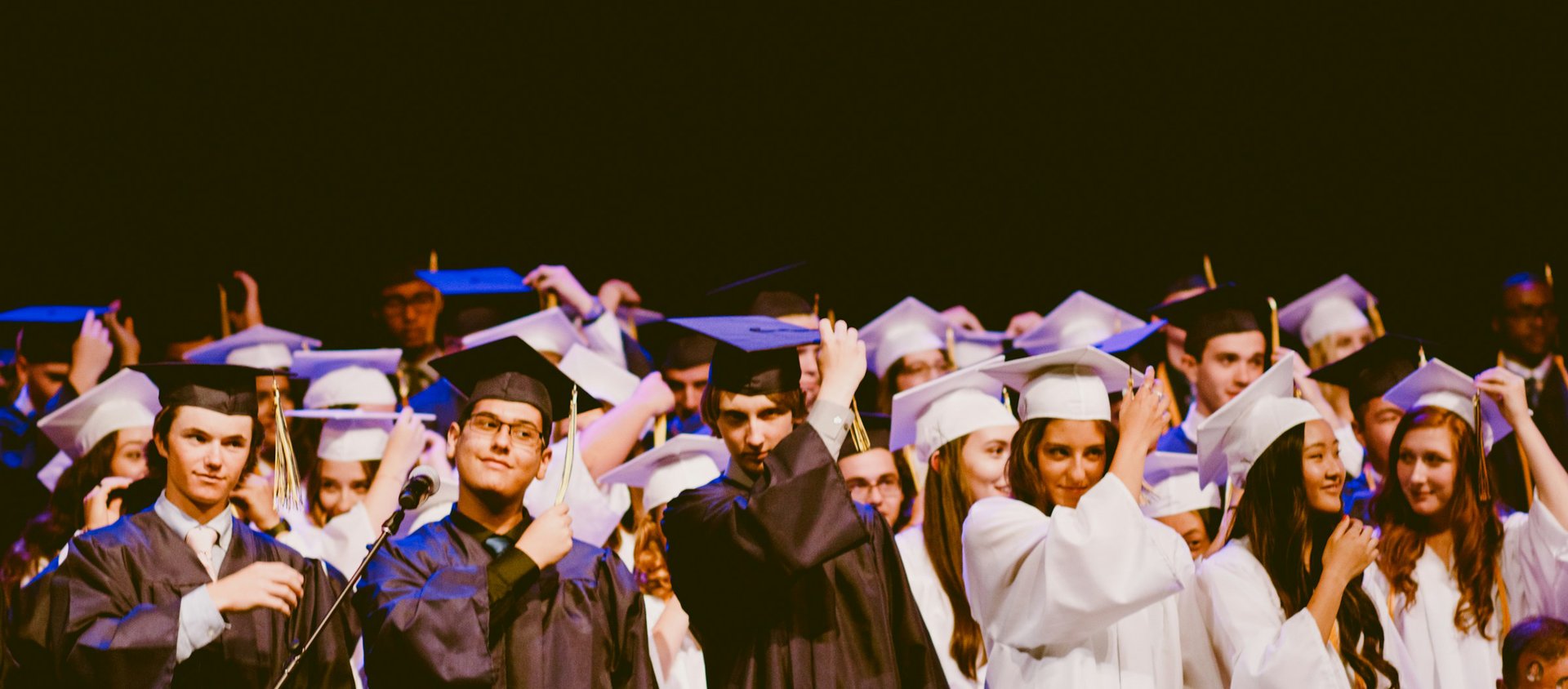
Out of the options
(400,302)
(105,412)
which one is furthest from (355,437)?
(400,302)

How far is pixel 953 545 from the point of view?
13.3 feet

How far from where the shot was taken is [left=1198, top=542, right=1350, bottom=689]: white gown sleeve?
321cm

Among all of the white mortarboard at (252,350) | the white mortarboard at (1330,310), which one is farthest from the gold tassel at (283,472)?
the white mortarboard at (1330,310)

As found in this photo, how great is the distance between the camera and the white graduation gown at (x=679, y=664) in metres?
4.36

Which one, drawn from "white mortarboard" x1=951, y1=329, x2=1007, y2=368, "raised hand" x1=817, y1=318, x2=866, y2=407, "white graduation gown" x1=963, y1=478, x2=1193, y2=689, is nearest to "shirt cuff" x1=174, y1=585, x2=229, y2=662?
"raised hand" x1=817, y1=318, x2=866, y2=407

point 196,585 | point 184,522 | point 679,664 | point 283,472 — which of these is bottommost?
point 679,664

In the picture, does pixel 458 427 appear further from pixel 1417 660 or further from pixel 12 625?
pixel 1417 660

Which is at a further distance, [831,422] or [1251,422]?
[1251,422]

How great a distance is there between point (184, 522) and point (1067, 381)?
2062 mm

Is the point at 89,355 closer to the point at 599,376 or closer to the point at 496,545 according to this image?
the point at 599,376

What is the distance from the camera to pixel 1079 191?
7422mm

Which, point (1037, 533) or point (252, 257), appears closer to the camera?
point (1037, 533)

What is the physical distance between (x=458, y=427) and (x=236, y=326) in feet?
12.4

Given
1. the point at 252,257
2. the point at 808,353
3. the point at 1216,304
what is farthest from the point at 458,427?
the point at 252,257
